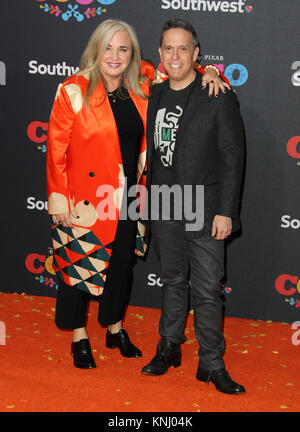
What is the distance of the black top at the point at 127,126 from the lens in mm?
2822

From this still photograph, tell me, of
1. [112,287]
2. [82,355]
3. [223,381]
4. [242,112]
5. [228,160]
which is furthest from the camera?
[242,112]

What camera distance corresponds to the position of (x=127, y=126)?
283cm

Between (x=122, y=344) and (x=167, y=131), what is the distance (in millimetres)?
1299

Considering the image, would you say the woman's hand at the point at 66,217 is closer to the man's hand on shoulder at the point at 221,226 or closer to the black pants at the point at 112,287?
the black pants at the point at 112,287

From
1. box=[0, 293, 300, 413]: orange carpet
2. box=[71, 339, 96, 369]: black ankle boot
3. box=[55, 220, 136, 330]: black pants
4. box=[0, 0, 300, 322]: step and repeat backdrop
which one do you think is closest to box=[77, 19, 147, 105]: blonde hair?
box=[0, 0, 300, 322]: step and repeat backdrop

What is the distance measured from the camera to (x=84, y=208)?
114 inches

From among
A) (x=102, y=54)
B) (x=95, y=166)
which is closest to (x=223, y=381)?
(x=95, y=166)

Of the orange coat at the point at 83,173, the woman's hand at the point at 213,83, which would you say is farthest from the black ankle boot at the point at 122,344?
the woman's hand at the point at 213,83

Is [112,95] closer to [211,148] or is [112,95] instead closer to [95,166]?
[95,166]

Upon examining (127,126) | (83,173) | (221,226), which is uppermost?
(127,126)

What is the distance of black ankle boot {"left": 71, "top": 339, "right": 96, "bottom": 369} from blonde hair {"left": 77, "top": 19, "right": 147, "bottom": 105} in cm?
136

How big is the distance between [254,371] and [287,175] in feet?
4.13
